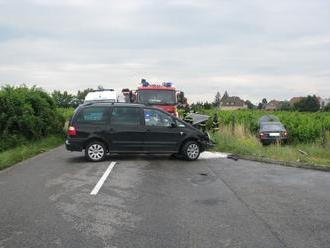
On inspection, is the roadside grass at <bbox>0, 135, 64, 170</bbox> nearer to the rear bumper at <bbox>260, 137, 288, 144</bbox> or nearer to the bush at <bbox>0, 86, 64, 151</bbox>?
the bush at <bbox>0, 86, 64, 151</bbox>

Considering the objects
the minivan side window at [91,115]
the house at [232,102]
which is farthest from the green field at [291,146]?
the house at [232,102]

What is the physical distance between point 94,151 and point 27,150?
14.1 ft

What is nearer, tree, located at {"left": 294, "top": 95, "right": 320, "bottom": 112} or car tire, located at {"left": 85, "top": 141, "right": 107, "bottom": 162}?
car tire, located at {"left": 85, "top": 141, "right": 107, "bottom": 162}

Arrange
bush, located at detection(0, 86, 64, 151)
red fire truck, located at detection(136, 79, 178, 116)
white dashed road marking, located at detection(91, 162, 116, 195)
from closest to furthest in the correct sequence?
white dashed road marking, located at detection(91, 162, 116, 195), bush, located at detection(0, 86, 64, 151), red fire truck, located at detection(136, 79, 178, 116)

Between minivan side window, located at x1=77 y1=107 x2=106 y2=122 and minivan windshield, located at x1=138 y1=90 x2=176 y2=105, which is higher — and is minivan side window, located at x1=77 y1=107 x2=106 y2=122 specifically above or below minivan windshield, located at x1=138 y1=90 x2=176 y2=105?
below

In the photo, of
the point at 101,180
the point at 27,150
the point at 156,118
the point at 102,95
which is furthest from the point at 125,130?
the point at 102,95

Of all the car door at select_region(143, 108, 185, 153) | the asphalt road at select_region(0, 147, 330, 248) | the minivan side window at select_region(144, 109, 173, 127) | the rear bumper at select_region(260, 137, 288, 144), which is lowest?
the rear bumper at select_region(260, 137, 288, 144)

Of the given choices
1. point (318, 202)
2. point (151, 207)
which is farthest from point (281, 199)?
point (151, 207)

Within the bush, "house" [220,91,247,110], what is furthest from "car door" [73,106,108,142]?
"house" [220,91,247,110]

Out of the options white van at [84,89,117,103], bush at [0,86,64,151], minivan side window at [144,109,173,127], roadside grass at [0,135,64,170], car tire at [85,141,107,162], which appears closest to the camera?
car tire at [85,141,107,162]

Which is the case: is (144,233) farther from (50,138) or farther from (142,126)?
(50,138)

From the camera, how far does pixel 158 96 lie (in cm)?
2497

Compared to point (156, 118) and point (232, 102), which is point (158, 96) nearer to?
point (156, 118)

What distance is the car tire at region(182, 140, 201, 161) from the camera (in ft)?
53.9
